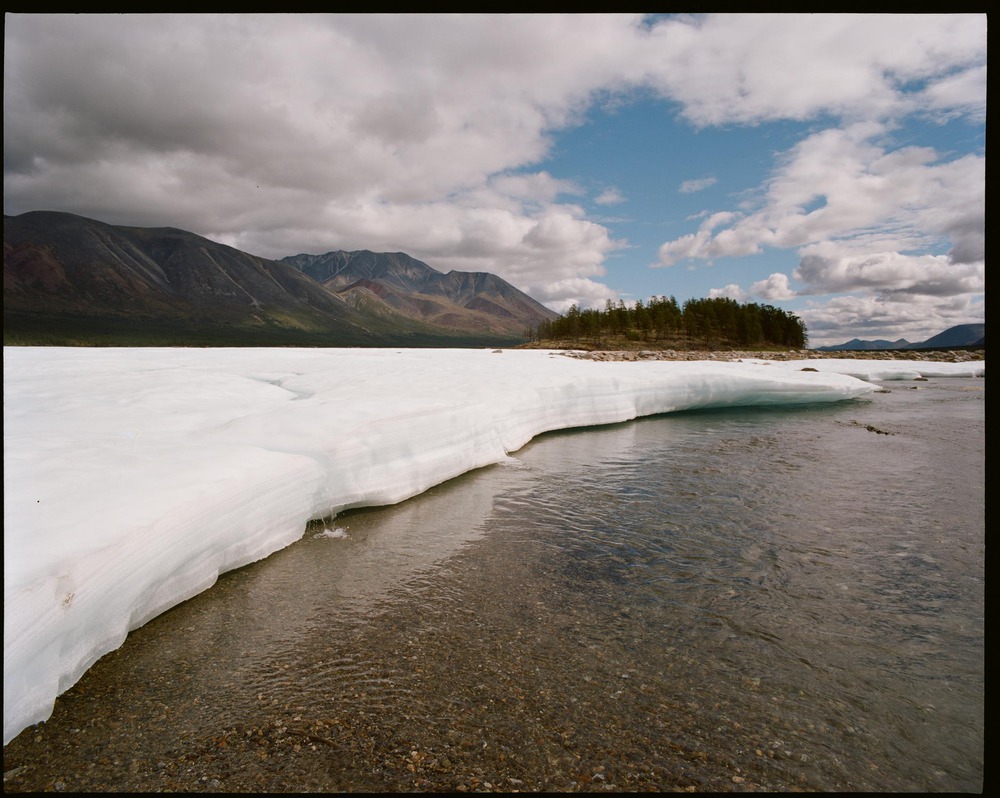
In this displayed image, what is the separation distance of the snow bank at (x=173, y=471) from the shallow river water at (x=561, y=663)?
0.46m

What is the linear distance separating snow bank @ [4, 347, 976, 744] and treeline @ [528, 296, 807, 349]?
8802 cm

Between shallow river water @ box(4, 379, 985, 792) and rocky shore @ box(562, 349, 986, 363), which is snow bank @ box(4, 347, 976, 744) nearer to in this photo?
shallow river water @ box(4, 379, 985, 792)

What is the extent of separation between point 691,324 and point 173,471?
10127cm

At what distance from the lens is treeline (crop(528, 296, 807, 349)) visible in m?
101

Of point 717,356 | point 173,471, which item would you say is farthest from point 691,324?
point 173,471

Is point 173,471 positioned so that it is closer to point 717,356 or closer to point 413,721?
point 413,721

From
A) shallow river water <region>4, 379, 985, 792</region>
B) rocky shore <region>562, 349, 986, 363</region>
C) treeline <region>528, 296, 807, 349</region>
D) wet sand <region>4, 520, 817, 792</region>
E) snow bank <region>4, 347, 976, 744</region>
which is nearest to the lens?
wet sand <region>4, 520, 817, 792</region>

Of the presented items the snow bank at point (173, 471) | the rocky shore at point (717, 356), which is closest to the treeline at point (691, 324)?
the rocky shore at point (717, 356)

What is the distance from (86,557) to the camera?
18.0 ft

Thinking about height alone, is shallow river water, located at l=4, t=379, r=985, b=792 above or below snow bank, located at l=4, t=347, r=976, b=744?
below

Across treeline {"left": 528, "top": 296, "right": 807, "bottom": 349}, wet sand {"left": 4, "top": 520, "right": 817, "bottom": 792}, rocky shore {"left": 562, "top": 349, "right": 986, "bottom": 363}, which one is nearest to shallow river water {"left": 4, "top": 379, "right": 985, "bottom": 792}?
wet sand {"left": 4, "top": 520, "right": 817, "bottom": 792}

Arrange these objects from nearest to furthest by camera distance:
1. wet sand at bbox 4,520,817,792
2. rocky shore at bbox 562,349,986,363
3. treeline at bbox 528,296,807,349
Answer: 1. wet sand at bbox 4,520,817,792
2. rocky shore at bbox 562,349,986,363
3. treeline at bbox 528,296,807,349

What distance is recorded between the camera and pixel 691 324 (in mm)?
101250

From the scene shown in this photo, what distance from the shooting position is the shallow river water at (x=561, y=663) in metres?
4.82
